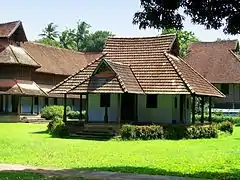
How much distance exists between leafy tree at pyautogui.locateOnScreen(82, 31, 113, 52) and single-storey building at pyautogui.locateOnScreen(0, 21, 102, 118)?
54.8 metres

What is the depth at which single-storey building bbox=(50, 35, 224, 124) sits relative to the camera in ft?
105

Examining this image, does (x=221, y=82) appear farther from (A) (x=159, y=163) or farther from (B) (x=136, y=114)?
(A) (x=159, y=163)

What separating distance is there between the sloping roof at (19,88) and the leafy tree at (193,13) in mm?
36484

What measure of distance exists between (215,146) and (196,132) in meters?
5.11

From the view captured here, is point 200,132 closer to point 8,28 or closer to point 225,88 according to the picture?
point 225,88

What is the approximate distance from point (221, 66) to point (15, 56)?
24048 mm

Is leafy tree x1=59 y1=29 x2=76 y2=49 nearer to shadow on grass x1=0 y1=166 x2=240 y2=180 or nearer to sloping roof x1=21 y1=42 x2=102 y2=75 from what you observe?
sloping roof x1=21 y1=42 x2=102 y2=75

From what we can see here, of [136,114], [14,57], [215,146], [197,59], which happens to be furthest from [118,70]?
[197,59]

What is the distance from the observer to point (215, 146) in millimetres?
Result: 25844

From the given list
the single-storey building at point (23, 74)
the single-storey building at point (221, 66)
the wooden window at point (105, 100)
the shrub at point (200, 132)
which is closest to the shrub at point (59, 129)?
the wooden window at point (105, 100)

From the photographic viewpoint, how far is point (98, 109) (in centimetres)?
3403

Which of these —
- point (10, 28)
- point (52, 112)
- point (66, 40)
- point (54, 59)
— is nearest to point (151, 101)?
point (52, 112)

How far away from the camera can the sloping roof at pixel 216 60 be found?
5731 centimetres

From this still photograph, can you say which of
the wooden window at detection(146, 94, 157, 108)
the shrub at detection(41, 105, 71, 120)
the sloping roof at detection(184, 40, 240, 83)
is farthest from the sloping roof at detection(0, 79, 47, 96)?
the sloping roof at detection(184, 40, 240, 83)
